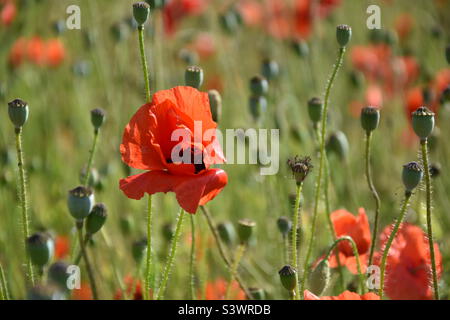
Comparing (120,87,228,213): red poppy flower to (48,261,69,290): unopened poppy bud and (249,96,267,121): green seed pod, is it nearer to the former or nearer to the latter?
(48,261,69,290): unopened poppy bud

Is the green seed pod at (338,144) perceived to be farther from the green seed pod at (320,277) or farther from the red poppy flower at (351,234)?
the green seed pod at (320,277)

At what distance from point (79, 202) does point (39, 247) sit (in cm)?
11

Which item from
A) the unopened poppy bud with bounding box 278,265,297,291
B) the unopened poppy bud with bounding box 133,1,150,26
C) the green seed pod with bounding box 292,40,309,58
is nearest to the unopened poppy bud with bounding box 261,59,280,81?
the green seed pod with bounding box 292,40,309,58

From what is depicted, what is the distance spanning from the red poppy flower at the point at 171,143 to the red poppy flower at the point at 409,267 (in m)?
0.39

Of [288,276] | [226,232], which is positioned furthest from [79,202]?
[226,232]

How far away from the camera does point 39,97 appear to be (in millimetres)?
2430

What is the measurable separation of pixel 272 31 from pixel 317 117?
1.39 metres

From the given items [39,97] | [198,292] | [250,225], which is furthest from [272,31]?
[250,225]

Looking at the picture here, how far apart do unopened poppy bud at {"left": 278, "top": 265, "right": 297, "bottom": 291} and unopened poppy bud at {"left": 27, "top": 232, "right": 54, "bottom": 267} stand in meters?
0.31

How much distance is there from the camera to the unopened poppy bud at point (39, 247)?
36.5 inches

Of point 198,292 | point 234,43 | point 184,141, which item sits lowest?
point 198,292

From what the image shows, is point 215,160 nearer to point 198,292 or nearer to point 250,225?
point 250,225

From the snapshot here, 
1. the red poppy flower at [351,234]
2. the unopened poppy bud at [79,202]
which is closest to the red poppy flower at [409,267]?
the red poppy flower at [351,234]
